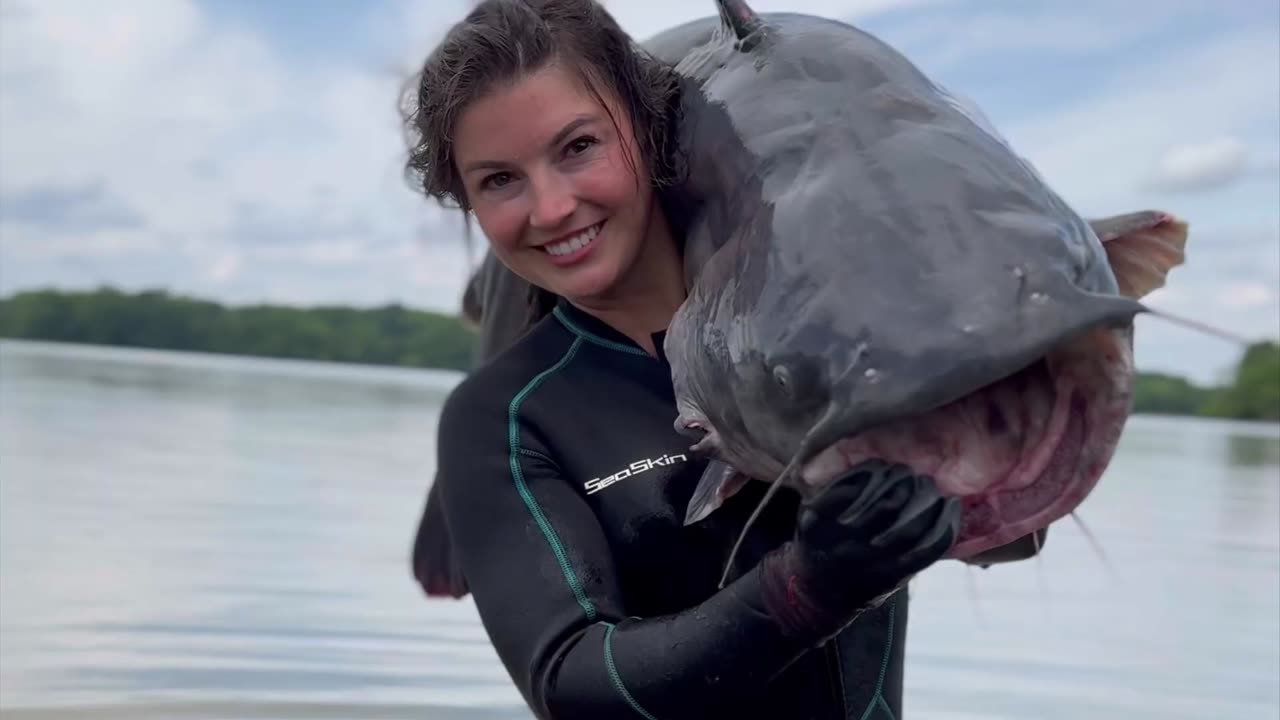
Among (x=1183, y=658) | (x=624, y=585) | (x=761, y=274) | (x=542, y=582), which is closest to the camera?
(x=761, y=274)

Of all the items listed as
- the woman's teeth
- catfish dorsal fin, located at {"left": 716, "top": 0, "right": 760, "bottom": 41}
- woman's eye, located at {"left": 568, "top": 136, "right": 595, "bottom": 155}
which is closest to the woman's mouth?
the woman's teeth

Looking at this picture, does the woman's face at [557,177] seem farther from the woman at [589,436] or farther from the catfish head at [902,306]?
the catfish head at [902,306]

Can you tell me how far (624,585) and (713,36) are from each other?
35.3 inches

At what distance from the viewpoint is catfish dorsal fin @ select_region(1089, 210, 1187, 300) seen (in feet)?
6.80

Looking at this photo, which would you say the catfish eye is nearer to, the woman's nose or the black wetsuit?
the black wetsuit

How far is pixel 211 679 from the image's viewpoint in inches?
165

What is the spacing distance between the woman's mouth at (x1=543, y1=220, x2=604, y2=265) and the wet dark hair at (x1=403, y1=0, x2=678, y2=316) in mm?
117

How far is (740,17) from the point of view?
2.18 metres

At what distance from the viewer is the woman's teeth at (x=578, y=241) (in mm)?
2199

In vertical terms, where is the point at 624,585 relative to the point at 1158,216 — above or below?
below

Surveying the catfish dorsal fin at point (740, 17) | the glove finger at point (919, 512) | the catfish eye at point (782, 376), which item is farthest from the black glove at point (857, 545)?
the catfish dorsal fin at point (740, 17)

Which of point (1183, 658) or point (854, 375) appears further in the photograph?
point (1183, 658)

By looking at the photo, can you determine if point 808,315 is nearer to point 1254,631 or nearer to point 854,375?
point 854,375

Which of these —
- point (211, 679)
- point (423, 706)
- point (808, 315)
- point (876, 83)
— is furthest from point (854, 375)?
point (211, 679)
